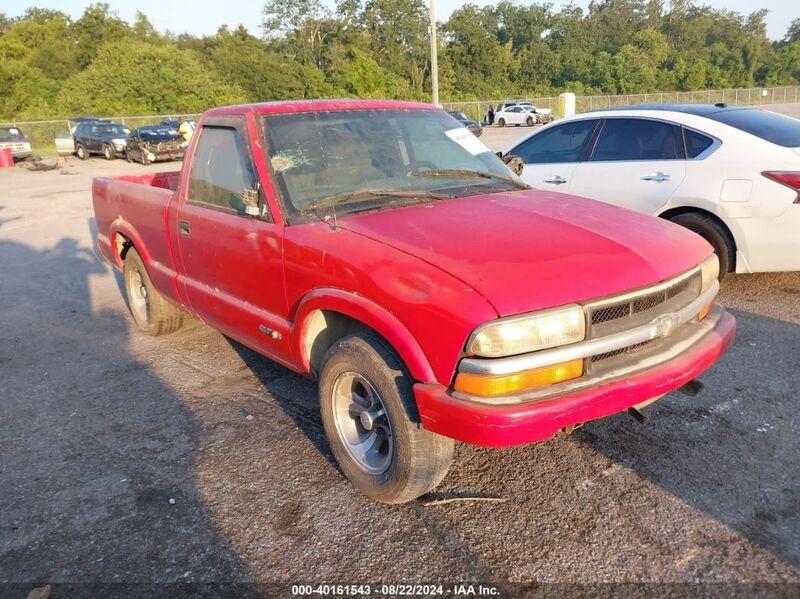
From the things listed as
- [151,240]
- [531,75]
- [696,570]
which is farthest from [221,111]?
[531,75]

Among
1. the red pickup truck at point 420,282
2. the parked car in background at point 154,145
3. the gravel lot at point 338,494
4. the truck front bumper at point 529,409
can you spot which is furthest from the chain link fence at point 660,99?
the truck front bumper at point 529,409

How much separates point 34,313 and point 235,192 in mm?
3942

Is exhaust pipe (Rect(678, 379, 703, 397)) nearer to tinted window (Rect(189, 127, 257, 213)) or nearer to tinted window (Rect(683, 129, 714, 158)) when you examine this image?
tinted window (Rect(189, 127, 257, 213))

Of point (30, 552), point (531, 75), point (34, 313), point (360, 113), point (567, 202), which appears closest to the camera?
point (30, 552)

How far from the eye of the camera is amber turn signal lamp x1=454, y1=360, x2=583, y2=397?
243 cm

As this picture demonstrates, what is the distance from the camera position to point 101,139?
26.9m

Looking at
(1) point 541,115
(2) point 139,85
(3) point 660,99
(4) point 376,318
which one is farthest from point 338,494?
(3) point 660,99

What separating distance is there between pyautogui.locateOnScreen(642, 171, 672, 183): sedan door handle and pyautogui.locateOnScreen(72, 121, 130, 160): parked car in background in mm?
25118

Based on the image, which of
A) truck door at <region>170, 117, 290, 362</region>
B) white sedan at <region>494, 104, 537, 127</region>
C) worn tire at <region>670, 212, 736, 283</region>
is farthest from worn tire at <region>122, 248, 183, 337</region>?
white sedan at <region>494, 104, 537, 127</region>

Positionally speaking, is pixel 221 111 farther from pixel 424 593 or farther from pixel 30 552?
pixel 424 593

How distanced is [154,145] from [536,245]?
80.6 feet

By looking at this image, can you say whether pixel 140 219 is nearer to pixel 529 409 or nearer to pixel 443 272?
pixel 443 272

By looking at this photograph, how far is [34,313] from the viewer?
21.2 ft

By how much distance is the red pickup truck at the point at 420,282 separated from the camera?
2.47 metres
